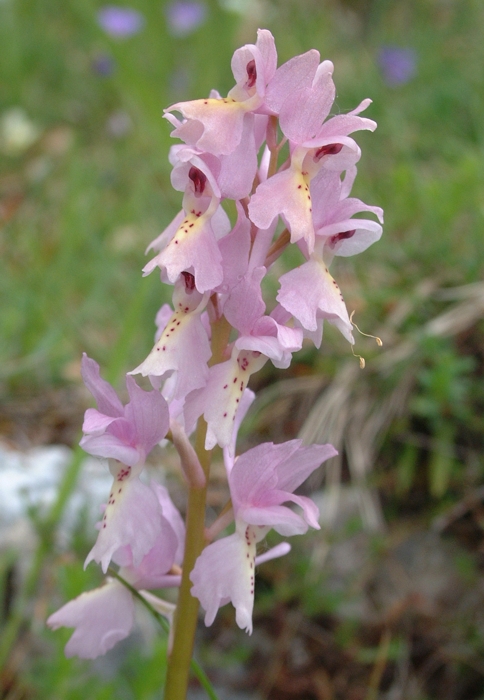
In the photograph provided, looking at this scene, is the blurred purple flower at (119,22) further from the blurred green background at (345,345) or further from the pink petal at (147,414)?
the pink petal at (147,414)

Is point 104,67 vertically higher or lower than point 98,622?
higher

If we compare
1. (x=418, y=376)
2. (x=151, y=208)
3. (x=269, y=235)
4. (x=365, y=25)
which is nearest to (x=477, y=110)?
(x=151, y=208)

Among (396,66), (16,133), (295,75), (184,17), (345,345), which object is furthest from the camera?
(184,17)

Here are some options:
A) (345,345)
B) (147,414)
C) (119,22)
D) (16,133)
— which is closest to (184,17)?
(119,22)

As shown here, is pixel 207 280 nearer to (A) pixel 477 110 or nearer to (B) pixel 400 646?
(B) pixel 400 646

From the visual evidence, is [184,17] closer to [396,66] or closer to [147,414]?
[396,66]

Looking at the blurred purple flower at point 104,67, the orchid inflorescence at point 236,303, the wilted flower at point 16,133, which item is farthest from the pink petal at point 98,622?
the blurred purple flower at point 104,67

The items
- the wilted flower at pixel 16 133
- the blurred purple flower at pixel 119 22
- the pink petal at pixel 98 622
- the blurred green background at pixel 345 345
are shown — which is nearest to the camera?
the pink petal at pixel 98 622
